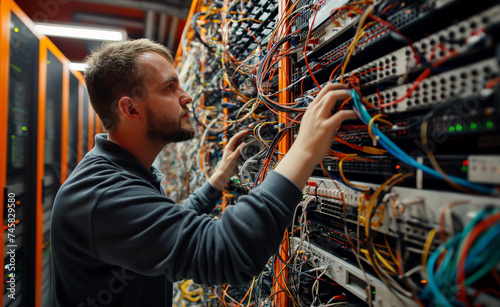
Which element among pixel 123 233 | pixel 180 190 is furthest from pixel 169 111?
pixel 180 190

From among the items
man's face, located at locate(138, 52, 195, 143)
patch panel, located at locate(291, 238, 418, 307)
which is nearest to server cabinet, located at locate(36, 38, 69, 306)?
man's face, located at locate(138, 52, 195, 143)

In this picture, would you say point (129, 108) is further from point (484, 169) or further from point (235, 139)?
point (484, 169)

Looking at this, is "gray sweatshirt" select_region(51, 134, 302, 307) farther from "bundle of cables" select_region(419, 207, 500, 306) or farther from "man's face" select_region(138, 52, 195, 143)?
"bundle of cables" select_region(419, 207, 500, 306)

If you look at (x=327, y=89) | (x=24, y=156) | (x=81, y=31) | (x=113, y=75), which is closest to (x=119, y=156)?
(x=113, y=75)

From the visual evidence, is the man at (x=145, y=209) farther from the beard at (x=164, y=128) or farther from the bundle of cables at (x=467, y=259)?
the bundle of cables at (x=467, y=259)

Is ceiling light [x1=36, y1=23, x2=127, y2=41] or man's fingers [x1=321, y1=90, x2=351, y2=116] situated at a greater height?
ceiling light [x1=36, y1=23, x2=127, y2=41]

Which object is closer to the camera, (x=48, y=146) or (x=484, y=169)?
(x=484, y=169)

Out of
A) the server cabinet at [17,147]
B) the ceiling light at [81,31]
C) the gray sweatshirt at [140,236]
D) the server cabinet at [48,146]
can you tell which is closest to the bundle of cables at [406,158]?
the gray sweatshirt at [140,236]

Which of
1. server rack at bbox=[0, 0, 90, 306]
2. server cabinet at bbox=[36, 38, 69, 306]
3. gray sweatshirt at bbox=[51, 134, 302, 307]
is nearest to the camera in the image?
gray sweatshirt at bbox=[51, 134, 302, 307]

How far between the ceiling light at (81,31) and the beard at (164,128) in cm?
376

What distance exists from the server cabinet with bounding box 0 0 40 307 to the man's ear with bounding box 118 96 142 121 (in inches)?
42.5

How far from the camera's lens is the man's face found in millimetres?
1080

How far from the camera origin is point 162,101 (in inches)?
43.0

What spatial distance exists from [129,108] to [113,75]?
0.58ft
